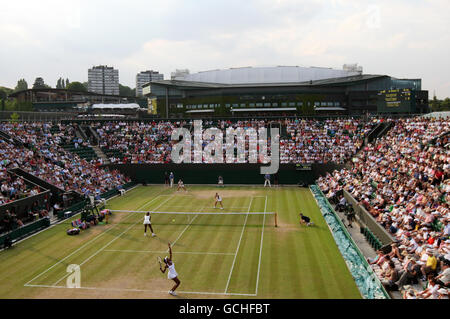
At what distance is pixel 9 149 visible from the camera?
31.9 metres

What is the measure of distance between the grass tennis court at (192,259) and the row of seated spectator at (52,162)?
7.54 meters

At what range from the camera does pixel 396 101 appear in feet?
129

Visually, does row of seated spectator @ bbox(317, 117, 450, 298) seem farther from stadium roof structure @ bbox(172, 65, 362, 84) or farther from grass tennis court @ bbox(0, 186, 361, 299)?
stadium roof structure @ bbox(172, 65, 362, 84)

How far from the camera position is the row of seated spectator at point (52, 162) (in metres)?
31.1

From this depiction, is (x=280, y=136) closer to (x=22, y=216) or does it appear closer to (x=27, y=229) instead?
(x=22, y=216)

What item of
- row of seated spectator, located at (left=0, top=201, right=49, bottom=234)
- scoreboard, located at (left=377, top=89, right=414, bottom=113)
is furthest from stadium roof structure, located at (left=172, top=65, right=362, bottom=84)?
row of seated spectator, located at (left=0, top=201, right=49, bottom=234)

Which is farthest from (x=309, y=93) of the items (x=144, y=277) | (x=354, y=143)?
(x=144, y=277)

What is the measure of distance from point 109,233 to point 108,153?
74.7 feet

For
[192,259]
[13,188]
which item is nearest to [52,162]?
[13,188]

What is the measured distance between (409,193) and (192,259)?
40.9 feet

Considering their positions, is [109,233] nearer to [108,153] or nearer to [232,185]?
[232,185]

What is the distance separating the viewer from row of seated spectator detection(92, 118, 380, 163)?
133 feet

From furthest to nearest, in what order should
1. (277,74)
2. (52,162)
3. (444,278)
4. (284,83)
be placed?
1. (277,74)
2. (284,83)
3. (52,162)
4. (444,278)
